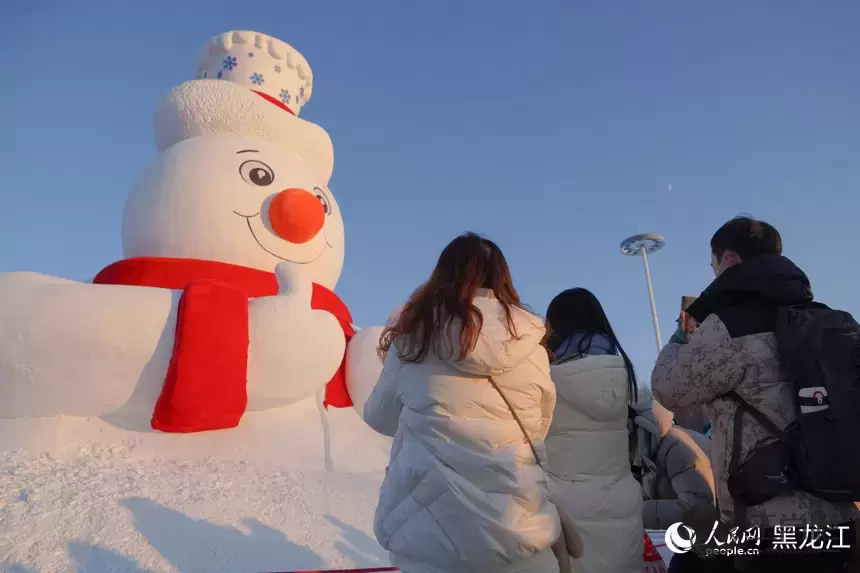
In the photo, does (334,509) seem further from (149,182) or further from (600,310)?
(149,182)

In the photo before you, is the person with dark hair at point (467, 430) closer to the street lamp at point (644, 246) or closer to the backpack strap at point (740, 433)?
the backpack strap at point (740, 433)

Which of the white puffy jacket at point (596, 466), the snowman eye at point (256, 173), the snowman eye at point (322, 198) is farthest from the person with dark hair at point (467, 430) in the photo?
the snowman eye at point (322, 198)

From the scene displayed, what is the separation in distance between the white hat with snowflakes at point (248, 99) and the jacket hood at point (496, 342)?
4832 millimetres

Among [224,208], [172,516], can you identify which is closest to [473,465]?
[172,516]

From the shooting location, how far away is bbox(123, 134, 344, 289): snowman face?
533 centimetres

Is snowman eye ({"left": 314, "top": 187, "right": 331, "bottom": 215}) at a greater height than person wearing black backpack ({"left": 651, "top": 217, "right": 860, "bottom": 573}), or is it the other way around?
snowman eye ({"left": 314, "top": 187, "right": 331, "bottom": 215})

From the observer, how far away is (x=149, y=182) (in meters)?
5.61

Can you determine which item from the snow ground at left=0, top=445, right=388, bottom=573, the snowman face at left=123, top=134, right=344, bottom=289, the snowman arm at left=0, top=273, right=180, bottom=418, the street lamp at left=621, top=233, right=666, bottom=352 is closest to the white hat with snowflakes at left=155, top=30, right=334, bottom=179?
the snowman face at left=123, top=134, right=344, bottom=289

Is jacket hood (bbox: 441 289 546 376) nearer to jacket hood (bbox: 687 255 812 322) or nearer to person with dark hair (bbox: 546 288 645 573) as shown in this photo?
person with dark hair (bbox: 546 288 645 573)

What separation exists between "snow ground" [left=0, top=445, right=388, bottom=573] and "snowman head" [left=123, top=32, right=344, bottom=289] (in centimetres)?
187

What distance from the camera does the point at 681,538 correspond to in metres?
1.99

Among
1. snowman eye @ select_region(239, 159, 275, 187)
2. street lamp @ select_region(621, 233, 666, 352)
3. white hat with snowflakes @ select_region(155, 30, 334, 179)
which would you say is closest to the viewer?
snowman eye @ select_region(239, 159, 275, 187)

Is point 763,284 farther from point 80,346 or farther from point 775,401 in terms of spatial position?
point 80,346

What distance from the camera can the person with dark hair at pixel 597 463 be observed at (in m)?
1.96
